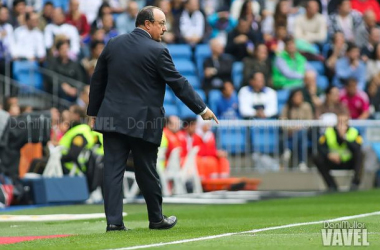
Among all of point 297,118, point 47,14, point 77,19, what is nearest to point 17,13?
point 47,14

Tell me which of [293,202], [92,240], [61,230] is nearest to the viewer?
[92,240]

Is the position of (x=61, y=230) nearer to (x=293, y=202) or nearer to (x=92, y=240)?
(x=92, y=240)

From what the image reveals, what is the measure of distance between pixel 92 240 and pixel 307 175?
13.1m

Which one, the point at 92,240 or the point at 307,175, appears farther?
the point at 307,175

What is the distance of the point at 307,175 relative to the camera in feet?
71.3

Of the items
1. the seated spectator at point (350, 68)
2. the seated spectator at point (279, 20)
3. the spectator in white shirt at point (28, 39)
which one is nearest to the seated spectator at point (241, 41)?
the seated spectator at point (279, 20)

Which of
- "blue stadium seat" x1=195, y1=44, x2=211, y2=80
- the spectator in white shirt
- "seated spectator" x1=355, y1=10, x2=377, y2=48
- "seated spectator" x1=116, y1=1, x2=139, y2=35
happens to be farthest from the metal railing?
"seated spectator" x1=355, y1=10, x2=377, y2=48

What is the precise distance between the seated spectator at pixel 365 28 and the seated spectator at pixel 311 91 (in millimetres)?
3220

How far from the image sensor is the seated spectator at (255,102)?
22.1m

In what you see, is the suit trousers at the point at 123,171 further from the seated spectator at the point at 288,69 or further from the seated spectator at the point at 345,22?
the seated spectator at the point at 345,22

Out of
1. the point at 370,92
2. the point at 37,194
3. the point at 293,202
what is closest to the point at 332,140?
the point at 370,92

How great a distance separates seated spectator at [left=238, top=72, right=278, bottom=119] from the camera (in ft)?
72.5

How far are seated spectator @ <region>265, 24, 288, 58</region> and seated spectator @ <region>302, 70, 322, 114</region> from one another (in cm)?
131

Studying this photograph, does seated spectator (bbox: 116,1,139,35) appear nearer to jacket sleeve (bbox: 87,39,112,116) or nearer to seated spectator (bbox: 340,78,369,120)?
seated spectator (bbox: 340,78,369,120)
